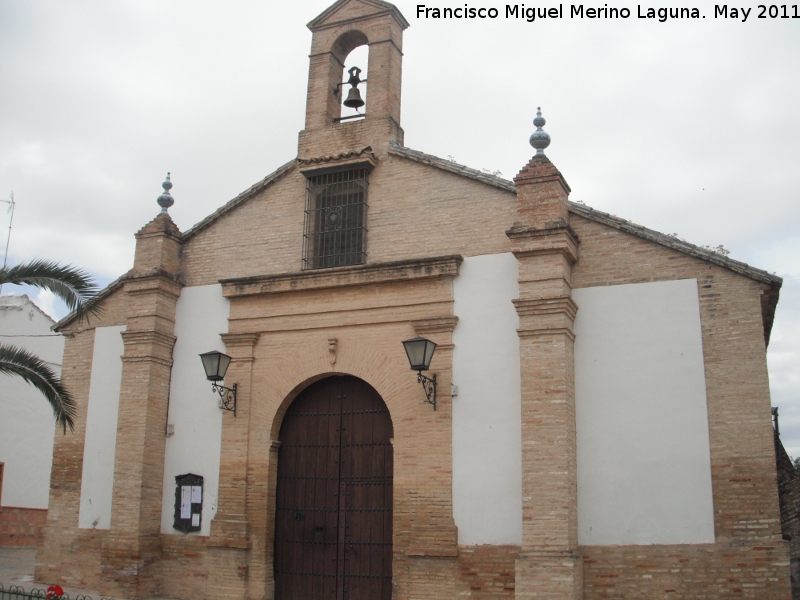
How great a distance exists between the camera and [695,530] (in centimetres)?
869

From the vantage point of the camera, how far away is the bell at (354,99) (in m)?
11.8

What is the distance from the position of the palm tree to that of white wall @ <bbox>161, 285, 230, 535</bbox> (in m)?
1.69

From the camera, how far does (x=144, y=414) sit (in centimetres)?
1122

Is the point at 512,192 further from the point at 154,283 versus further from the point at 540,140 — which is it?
the point at 154,283

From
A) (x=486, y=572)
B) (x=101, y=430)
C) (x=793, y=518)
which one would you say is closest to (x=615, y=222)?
(x=486, y=572)

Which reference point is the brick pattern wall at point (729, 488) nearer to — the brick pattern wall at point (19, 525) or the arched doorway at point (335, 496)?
the arched doorway at point (335, 496)

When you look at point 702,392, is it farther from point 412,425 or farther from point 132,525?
point 132,525

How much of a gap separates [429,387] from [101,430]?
5003 millimetres

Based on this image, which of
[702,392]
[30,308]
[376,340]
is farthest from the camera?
[30,308]

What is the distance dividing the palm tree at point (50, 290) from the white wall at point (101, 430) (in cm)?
154

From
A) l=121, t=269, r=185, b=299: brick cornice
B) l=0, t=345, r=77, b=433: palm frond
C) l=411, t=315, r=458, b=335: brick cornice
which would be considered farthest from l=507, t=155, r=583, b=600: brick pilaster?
l=0, t=345, r=77, b=433: palm frond

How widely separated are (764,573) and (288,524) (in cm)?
567

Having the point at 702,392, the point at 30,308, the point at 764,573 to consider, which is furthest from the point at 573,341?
the point at 30,308

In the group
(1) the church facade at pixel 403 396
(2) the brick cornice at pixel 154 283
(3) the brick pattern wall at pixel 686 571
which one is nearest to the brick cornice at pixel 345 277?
(1) the church facade at pixel 403 396
